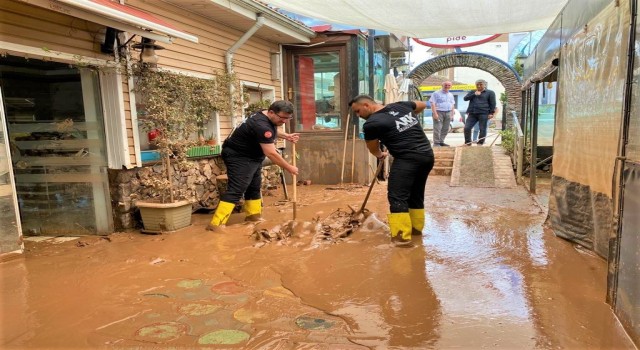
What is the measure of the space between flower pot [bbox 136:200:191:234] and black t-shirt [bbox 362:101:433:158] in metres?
2.47

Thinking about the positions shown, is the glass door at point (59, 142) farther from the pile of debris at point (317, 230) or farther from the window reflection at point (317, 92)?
the window reflection at point (317, 92)

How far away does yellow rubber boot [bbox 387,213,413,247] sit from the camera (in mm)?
4062

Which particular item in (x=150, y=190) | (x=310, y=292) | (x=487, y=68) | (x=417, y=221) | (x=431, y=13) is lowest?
(x=310, y=292)

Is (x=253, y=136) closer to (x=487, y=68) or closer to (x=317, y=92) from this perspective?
(x=317, y=92)

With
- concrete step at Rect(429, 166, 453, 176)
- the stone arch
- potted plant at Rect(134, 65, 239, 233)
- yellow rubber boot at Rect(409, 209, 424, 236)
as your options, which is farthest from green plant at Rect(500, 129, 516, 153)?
potted plant at Rect(134, 65, 239, 233)

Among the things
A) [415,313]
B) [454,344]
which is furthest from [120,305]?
[454,344]

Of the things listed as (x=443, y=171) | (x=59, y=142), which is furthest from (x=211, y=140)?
(x=443, y=171)

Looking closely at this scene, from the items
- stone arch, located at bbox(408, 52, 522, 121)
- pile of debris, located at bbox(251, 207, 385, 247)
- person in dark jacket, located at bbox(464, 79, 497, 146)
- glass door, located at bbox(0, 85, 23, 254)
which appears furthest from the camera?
stone arch, located at bbox(408, 52, 522, 121)

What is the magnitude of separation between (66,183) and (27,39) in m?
1.75

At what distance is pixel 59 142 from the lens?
487cm

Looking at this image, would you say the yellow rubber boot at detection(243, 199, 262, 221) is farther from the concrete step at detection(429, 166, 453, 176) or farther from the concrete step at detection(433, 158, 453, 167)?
the concrete step at detection(433, 158, 453, 167)

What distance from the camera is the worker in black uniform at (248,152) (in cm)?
480

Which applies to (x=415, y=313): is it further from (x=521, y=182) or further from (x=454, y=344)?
(x=521, y=182)

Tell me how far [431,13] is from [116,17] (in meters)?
4.16
